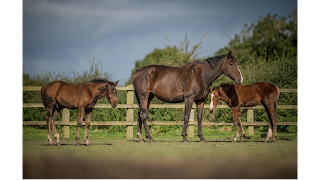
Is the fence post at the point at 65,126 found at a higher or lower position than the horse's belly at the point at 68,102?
lower

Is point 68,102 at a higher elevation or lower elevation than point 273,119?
higher

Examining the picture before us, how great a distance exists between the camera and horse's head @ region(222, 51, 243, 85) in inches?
383

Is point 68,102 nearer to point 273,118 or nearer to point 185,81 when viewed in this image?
point 185,81

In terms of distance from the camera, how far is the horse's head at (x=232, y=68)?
9.73 metres

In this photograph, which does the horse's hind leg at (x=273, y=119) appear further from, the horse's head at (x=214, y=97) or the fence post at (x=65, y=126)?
the fence post at (x=65, y=126)

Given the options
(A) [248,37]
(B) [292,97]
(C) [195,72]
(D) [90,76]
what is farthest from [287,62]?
(A) [248,37]

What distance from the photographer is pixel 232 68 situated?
32.0ft

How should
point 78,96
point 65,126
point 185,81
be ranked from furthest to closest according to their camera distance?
point 65,126
point 185,81
point 78,96

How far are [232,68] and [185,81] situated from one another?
1.42 meters

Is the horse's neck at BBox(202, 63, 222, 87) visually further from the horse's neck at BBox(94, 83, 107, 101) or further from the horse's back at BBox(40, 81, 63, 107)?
the horse's back at BBox(40, 81, 63, 107)

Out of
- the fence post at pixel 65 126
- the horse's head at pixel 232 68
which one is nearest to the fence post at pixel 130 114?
the fence post at pixel 65 126

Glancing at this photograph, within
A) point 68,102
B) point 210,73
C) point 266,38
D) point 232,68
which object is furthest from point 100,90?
point 266,38

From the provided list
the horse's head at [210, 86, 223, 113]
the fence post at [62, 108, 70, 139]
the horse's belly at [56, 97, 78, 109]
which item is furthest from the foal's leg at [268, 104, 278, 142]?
the fence post at [62, 108, 70, 139]
